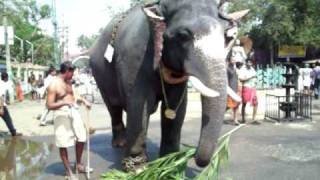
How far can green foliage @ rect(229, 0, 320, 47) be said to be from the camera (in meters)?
38.0

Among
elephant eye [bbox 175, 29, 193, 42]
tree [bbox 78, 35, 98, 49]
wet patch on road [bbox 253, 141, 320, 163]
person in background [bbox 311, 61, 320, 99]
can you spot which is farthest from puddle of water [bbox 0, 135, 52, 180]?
tree [bbox 78, 35, 98, 49]

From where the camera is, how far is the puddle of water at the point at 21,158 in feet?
24.4

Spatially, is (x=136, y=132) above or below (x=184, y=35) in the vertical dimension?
below

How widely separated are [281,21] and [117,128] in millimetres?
31560

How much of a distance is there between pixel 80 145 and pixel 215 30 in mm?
3110

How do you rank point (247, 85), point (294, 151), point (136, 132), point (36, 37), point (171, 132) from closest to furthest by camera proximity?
point (136, 132) < point (171, 132) < point (294, 151) < point (247, 85) < point (36, 37)

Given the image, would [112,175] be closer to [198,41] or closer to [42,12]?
[198,41]

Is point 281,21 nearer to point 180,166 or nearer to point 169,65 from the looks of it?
point 169,65

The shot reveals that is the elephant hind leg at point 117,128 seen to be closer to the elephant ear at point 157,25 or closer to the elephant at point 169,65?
the elephant at point 169,65

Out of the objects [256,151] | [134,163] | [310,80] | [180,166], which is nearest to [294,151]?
[256,151]

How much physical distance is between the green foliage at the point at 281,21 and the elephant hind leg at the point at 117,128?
2990cm

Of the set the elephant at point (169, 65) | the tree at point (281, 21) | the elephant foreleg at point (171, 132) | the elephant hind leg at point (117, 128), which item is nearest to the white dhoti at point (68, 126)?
the elephant at point (169, 65)

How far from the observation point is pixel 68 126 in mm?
6965

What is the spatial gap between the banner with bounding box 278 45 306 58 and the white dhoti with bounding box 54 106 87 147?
1448 inches
